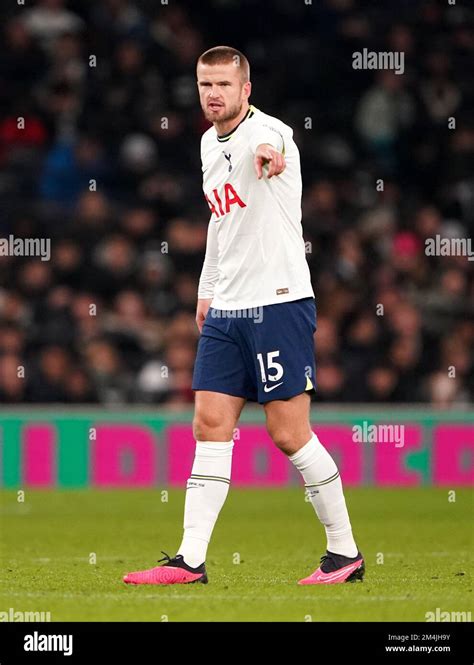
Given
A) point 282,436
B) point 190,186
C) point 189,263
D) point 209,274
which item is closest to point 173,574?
point 282,436

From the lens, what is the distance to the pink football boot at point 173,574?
6.70m

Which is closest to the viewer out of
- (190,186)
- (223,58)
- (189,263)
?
(223,58)

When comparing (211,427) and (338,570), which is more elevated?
(211,427)

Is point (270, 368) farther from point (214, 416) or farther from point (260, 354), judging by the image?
point (214, 416)

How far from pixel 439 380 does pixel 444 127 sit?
3.66 meters

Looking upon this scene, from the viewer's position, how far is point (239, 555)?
857 centimetres

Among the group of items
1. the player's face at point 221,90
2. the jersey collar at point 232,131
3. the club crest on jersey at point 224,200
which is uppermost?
the player's face at point 221,90

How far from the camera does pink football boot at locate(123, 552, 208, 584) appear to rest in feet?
22.0

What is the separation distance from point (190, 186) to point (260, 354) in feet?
32.2

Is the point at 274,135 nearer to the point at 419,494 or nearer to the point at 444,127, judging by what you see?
the point at 419,494

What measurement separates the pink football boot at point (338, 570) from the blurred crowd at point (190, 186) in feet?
23.3

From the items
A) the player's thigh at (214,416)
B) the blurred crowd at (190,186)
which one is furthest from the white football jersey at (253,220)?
the blurred crowd at (190,186)

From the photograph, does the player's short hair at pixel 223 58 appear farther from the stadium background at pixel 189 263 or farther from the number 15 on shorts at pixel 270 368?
the stadium background at pixel 189 263
